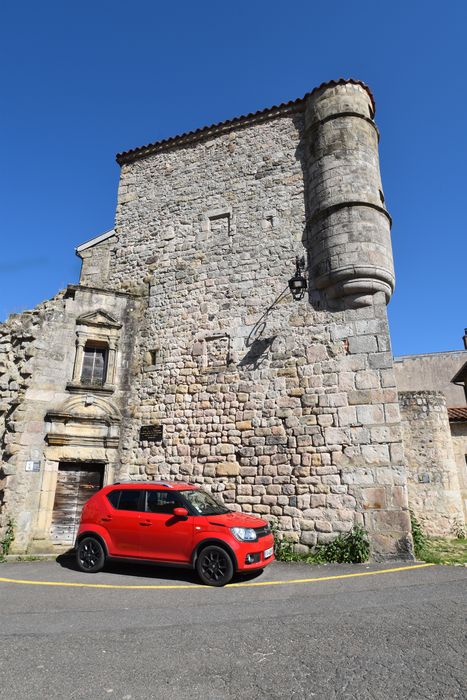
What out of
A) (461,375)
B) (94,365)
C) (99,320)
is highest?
(99,320)

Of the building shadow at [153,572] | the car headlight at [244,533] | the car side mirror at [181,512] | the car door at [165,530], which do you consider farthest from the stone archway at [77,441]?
the car headlight at [244,533]

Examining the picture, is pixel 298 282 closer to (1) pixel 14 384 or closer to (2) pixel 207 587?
(2) pixel 207 587

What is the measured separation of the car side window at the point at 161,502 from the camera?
266 inches

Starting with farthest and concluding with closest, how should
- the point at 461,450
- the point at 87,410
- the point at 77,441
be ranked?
1. the point at 461,450
2. the point at 87,410
3. the point at 77,441

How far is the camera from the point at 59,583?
645 centimetres

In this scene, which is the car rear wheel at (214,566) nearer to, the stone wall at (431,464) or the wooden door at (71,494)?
the wooden door at (71,494)

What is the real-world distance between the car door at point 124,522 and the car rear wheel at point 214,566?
113 centimetres

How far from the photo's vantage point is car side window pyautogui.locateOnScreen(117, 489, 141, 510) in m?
7.00

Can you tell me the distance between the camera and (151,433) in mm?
9898

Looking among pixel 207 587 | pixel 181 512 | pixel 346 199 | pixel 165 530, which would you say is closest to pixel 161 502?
pixel 165 530

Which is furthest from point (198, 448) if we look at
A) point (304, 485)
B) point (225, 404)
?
point (304, 485)

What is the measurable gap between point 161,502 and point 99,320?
5.43m

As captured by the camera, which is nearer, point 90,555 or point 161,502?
point 161,502

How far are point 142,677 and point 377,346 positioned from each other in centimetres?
674
